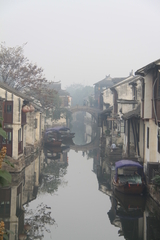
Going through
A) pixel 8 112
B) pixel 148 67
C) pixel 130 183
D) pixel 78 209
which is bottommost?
pixel 78 209

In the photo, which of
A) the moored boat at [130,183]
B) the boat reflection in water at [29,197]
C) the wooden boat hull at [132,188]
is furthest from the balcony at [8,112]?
the wooden boat hull at [132,188]

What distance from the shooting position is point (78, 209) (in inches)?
564

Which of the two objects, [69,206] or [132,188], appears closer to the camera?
[69,206]

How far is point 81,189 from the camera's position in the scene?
1808 cm

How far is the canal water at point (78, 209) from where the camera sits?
454 inches

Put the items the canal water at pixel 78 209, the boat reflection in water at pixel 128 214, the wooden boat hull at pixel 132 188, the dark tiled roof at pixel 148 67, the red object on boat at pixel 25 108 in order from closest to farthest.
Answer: the canal water at pixel 78 209 < the boat reflection in water at pixel 128 214 < the dark tiled roof at pixel 148 67 < the wooden boat hull at pixel 132 188 < the red object on boat at pixel 25 108

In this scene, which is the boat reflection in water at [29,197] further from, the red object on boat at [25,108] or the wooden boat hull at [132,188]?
the red object on boat at [25,108]

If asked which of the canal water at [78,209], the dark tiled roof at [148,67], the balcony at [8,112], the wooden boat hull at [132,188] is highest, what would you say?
the dark tiled roof at [148,67]

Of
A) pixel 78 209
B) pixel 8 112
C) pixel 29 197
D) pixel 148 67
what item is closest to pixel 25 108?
Result: pixel 8 112

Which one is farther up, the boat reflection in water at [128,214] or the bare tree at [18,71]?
the bare tree at [18,71]

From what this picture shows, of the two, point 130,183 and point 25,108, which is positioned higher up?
point 25,108

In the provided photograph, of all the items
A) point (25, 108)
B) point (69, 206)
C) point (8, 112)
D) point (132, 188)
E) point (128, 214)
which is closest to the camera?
point (128, 214)

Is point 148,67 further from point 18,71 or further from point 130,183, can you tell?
point 18,71

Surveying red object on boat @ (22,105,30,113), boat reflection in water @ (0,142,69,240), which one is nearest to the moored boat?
boat reflection in water @ (0,142,69,240)
